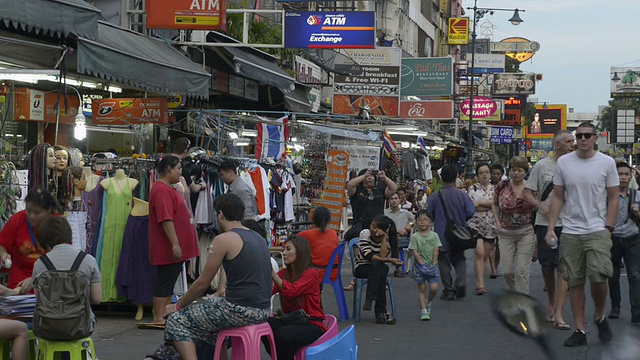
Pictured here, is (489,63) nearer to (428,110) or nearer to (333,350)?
(428,110)

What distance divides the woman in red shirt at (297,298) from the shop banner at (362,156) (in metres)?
10.3

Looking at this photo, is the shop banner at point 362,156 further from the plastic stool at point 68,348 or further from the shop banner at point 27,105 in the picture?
the plastic stool at point 68,348

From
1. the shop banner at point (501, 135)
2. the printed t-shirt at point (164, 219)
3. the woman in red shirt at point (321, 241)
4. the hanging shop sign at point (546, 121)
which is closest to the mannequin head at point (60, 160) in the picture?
the printed t-shirt at point (164, 219)

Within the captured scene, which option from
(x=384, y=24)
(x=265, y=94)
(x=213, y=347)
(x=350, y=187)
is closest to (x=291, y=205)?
(x=350, y=187)

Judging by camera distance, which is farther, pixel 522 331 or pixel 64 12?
pixel 64 12

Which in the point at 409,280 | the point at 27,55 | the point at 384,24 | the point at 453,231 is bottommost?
the point at 409,280

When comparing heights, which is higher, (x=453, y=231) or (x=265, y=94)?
(x=265, y=94)

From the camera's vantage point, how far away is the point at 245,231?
730 cm

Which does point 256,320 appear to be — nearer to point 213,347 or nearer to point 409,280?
point 213,347

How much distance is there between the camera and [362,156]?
18.9 meters

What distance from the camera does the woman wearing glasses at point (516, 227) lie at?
11.4 m

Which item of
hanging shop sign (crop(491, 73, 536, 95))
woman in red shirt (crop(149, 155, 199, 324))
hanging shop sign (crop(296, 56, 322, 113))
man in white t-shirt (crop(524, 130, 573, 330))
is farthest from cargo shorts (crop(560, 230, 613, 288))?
hanging shop sign (crop(491, 73, 536, 95))

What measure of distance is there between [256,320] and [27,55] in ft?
18.5

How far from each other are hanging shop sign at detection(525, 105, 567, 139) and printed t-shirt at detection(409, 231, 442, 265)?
87589 millimetres
